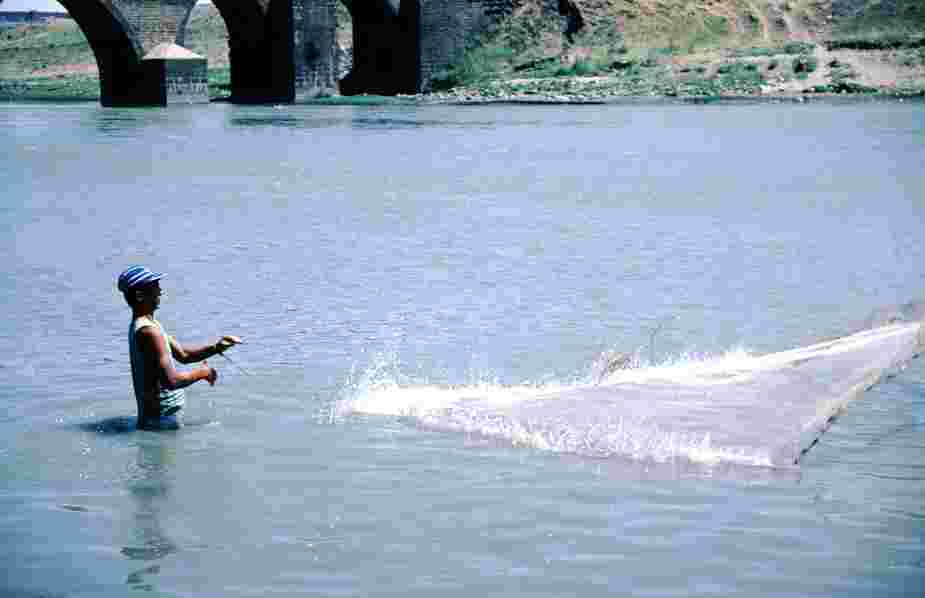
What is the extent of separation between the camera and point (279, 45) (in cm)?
4625

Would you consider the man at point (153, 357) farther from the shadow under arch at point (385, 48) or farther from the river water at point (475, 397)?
the shadow under arch at point (385, 48)

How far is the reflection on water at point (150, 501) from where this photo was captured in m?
5.09

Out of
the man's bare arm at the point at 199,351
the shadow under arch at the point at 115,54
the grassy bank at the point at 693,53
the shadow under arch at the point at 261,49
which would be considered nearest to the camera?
the man's bare arm at the point at 199,351

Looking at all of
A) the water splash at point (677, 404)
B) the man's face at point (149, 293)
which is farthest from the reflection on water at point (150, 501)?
the water splash at point (677, 404)

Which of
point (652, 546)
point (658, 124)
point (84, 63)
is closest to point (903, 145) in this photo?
point (658, 124)

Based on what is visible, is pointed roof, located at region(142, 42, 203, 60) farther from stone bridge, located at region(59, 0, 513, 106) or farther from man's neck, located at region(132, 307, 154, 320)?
man's neck, located at region(132, 307, 154, 320)

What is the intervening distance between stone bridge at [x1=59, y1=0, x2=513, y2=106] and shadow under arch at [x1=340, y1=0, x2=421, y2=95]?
0.03 m

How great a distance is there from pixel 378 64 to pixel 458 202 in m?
31.7

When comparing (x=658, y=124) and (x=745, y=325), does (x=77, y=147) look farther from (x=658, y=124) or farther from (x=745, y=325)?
(x=745, y=325)

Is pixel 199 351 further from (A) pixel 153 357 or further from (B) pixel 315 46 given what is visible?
(B) pixel 315 46

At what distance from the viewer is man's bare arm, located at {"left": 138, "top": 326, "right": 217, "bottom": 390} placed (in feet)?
21.1

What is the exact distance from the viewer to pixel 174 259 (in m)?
12.6

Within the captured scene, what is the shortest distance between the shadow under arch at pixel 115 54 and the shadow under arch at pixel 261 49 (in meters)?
3.03

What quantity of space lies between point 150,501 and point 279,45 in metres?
41.5
